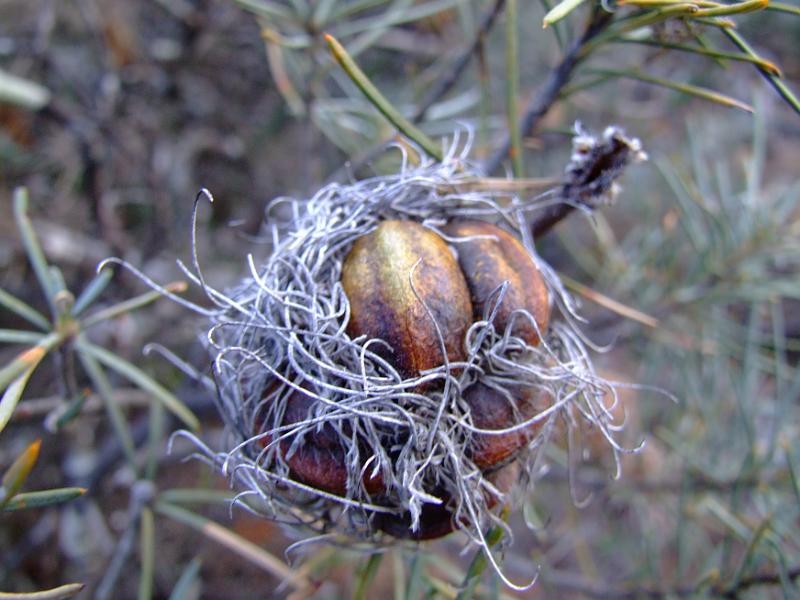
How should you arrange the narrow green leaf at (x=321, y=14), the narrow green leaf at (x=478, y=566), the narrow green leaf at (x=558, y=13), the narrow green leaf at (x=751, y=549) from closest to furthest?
the narrow green leaf at (x=558, y=13) → the narrow green leaf at (x=478, y=566) → the narrow green leaf at (x=751, y=549) → the narrow green leaf at (x=321, y=14)

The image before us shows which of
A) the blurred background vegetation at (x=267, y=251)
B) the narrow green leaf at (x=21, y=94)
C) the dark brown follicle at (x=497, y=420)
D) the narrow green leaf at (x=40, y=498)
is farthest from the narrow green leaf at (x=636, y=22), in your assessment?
the narrow green leaf at (x=21, y=94)

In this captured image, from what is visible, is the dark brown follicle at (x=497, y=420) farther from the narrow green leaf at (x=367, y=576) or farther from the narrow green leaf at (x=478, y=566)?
the narrow green leaf at (x=367, y=576)

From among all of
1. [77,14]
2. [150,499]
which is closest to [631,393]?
[150,499]

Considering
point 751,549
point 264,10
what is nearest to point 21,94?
point 264,10

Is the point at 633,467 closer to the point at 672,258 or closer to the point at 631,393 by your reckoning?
the point at 631,393

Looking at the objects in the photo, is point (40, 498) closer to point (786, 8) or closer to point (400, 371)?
point (400, 371)

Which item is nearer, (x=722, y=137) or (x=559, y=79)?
(x=559, y=79)
